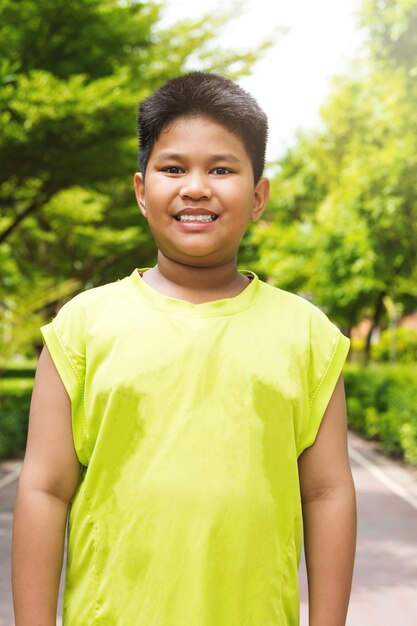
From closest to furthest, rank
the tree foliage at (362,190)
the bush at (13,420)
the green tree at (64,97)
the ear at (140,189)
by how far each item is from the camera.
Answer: the ear at (140,189) → the green tree at (64,97) → the tree foliage at (362,190) → the bush at (13,420)

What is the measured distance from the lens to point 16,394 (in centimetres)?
1997

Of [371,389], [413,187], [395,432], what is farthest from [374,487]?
[371,389]

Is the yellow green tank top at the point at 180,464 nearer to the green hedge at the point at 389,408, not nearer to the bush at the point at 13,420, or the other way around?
the green hedge at the point at 389,408

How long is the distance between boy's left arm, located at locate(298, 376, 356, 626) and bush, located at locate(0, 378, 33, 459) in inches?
582

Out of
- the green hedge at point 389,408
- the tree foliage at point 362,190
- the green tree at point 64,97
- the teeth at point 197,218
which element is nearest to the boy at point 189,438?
the teeth at point 197,218

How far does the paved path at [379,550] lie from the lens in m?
6.67

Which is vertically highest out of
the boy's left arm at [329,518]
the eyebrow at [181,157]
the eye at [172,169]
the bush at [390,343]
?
the eyebrow at [181,157]

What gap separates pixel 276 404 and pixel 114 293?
1.17ft

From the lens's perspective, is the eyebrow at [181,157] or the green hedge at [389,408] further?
the green hedge at [389,408]

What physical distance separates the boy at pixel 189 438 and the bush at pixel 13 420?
1476 cm

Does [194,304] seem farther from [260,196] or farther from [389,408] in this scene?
[389,408]

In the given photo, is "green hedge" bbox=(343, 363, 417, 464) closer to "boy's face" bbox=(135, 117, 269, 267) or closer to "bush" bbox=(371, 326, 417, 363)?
"boy's face" bbox=(135, 117, 269, 267)

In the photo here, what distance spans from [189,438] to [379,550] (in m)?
7.73

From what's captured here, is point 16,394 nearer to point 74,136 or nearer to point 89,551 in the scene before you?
point 74,136
